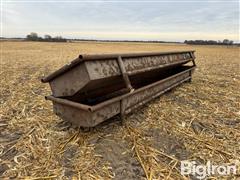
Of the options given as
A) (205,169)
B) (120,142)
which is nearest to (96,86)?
(120,142)

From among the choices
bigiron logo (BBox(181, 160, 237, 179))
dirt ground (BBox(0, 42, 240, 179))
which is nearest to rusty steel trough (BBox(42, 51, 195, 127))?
dirt ground (BBox(0, 42, 240, 179))

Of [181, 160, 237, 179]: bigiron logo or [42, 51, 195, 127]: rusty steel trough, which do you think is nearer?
[181, 160, 237, 179]: bigiron logo

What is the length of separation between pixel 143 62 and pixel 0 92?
3605 mm

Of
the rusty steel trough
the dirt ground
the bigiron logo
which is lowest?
the bigiron logo

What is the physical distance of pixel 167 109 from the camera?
4129 millimetres

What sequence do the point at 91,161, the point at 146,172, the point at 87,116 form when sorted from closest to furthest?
the point at 146,172 < the point at 91,161 < the point at 87,116

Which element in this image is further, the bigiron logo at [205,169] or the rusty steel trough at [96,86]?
the rusty steel trough at [96,86]

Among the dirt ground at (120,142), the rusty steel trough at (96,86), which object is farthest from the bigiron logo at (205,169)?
the rusty steel trough at (96,86)

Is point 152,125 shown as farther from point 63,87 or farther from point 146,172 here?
point 63,87

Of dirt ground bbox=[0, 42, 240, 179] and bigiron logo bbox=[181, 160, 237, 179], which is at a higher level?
dirt ground bbox=[0, 42, 240, 179]

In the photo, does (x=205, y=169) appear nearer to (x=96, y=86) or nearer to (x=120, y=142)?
(x=120, y=142)

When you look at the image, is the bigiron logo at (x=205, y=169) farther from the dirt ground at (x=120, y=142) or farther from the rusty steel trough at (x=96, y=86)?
the rusty steel trough at (x=96, y=86)

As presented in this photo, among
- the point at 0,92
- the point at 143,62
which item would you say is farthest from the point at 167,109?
the point at 0,92

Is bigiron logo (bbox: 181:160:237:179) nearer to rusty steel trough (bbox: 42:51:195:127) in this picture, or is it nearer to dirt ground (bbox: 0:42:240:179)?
dirt ground (bbox: 0:42:240:179)
